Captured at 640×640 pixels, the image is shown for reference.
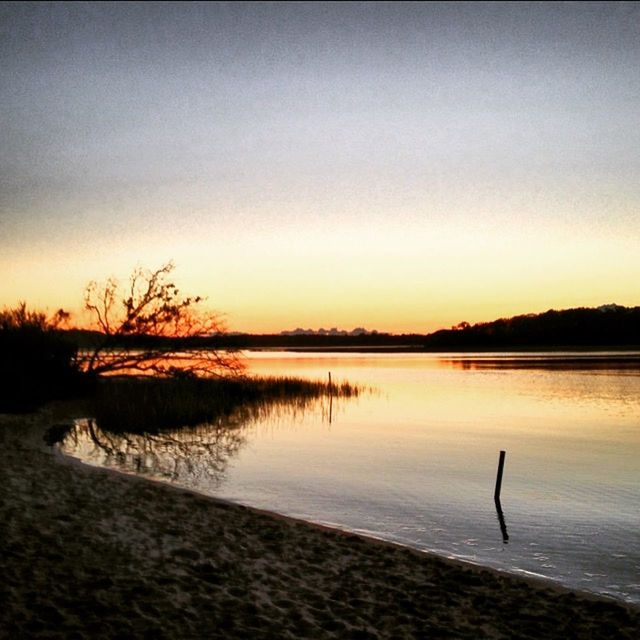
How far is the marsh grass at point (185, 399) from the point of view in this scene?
26125 millimetres

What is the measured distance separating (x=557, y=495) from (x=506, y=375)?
51456mm

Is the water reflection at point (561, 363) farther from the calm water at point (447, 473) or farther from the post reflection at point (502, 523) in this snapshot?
the post reflection at point (502, 523)

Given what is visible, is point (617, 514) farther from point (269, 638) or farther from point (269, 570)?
point (269, 638)

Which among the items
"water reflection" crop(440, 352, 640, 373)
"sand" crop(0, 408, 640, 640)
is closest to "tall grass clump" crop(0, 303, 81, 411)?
"sand" crop(0, 408, 640, 640)

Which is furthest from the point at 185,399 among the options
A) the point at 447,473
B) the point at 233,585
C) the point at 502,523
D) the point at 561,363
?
the point at 561,363

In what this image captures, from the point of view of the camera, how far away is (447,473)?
19.1 meters

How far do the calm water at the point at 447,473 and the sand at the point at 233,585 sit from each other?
183cm

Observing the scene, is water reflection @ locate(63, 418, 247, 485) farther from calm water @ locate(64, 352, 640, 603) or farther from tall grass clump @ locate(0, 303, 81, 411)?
tall grass clump @ locate(0, 303, 81, 411)

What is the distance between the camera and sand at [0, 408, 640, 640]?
6.71m

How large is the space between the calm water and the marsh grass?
1297mm

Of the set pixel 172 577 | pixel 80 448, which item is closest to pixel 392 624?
pixel 172 577

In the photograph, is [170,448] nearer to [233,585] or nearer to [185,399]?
[185,399]

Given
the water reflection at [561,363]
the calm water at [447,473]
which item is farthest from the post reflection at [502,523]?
the water reflection at [561,363]

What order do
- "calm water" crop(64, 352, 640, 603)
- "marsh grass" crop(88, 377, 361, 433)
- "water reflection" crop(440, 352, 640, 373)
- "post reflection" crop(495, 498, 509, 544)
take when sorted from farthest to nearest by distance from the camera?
"water reflection" crop(440, 352, 640, 373) < "marsh grass" crop(88, 377, 361, 433) < "post reflection" crop(495, 498, 509, 544) < "calm water" crop(64, 352, 640, 603)
